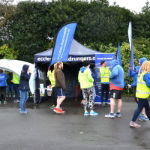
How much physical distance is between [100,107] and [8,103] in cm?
393

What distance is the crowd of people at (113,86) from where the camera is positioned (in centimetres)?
862

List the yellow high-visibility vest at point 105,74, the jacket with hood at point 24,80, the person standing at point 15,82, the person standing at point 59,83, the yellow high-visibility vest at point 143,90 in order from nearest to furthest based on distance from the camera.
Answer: the yellow high-visibility vest at point 143,90 → the person standing at point 59,83 → the jacket with hood at point 24,80 → the yellow high-visibility vest at point 105,74 → the person standing at point 15,82

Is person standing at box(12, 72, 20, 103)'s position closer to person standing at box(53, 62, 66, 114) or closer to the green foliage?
person standing at box(53, 62, 66, 114)

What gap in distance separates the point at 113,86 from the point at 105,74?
2711mm

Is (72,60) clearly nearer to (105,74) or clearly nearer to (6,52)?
(105,74)

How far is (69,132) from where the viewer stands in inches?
329

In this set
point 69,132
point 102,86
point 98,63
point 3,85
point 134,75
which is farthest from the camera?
point 3,85

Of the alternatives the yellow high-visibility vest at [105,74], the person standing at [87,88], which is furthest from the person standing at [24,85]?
the yellow high-visibility vest at [105,74]

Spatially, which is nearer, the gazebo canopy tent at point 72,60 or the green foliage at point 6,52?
the gazebo canopy tent at point 72,60

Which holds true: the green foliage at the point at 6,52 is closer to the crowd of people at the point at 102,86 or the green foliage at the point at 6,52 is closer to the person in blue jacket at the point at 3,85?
the crowd of people at the point at 102,86

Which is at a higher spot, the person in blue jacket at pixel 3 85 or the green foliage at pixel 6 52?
the green foliage at pixel 6 52

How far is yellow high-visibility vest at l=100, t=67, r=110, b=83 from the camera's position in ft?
42.3

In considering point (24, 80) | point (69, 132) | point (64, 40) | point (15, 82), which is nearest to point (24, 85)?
point (24, 80)

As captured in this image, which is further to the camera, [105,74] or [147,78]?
[105,74]
